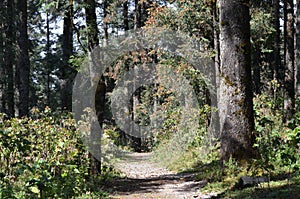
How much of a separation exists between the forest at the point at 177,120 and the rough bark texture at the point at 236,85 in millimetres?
20

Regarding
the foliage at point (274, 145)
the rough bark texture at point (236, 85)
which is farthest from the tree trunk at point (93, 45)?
the foliage at point (274, 145)

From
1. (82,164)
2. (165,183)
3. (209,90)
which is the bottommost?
(165,183)

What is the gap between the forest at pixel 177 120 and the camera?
254 inches

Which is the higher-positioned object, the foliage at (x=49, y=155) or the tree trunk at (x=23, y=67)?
the tree trunk at (x=23, y=67)

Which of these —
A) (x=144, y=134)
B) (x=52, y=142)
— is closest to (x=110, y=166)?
(x=52, y=142)

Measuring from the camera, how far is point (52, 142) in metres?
8.16

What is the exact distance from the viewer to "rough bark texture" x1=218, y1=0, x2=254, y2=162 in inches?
312

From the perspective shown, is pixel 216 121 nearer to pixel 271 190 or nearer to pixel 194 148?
pixel 194 148

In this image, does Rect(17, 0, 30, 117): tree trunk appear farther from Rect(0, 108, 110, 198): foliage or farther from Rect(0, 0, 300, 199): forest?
Rect(0, 108, 110, 198): foliage

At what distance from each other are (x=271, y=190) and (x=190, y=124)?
33.7 feet

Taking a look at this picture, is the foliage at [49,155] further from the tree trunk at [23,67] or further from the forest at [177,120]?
the tree trunk at [23,67]

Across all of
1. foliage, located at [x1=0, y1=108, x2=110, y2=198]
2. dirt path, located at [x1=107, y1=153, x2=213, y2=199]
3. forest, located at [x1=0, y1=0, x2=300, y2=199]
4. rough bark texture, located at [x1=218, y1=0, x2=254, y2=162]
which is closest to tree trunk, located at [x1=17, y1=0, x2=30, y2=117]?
forest, located at [x1=0, y1=0, x2=300, y2=199]

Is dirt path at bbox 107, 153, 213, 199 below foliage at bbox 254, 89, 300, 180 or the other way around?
below

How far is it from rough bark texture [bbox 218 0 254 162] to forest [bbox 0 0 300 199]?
0.02m
